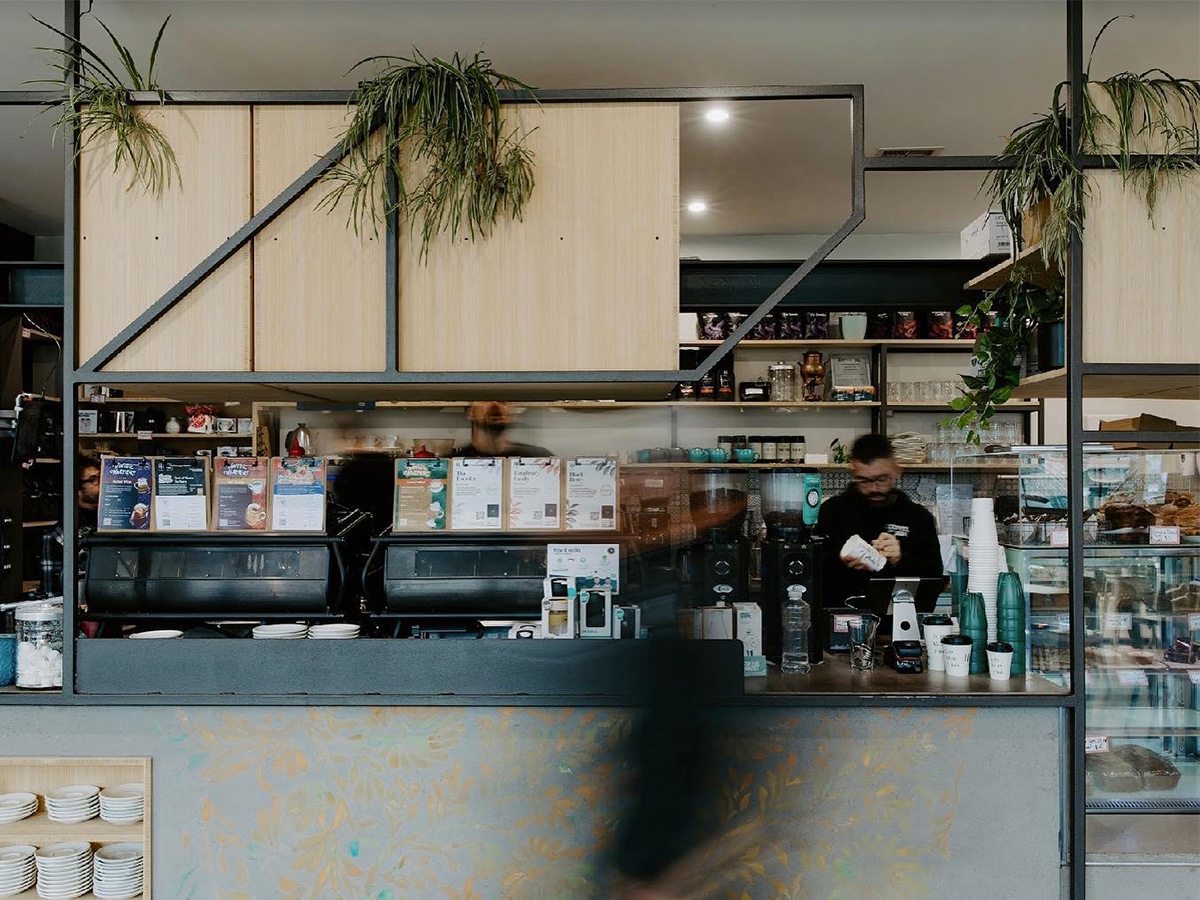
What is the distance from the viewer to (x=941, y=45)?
3307mm

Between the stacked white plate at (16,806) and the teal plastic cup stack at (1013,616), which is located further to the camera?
the teal plastic cup stack at (1013,616)

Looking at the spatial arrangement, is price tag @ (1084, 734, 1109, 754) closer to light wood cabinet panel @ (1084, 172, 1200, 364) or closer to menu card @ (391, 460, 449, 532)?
light wood cabinet panel @ (1084, 172, 1200, 364)

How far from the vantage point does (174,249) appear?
2.66m

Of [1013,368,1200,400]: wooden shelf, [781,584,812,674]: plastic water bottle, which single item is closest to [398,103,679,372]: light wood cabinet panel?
[781,584,812,674]: plastic water bottle

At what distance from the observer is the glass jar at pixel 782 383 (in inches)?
232

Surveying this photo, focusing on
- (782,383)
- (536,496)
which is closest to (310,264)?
(536,496)

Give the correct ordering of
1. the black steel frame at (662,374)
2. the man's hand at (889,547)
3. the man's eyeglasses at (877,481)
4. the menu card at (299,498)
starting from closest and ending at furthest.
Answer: the black steel frame at (662,374) → the menu card at (299,498) → the man's hand at (889,547) → the man's eyeglasses at (877,481)

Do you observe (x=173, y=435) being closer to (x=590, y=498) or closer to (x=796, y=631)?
(x=590, y=498)

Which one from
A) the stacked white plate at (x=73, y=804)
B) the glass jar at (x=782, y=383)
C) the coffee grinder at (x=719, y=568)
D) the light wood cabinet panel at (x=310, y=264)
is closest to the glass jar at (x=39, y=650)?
the stacked white plate at (x=73, y=804)

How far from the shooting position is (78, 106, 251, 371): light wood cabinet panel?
265 cm

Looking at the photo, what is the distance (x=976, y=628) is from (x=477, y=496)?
1.63 m

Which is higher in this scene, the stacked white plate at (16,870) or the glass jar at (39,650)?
the glass jar at (39,650)

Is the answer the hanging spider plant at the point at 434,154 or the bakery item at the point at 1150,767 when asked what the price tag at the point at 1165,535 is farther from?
the hanging spider plant at the point at 434,154

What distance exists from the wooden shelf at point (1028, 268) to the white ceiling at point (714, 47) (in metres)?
0.84
